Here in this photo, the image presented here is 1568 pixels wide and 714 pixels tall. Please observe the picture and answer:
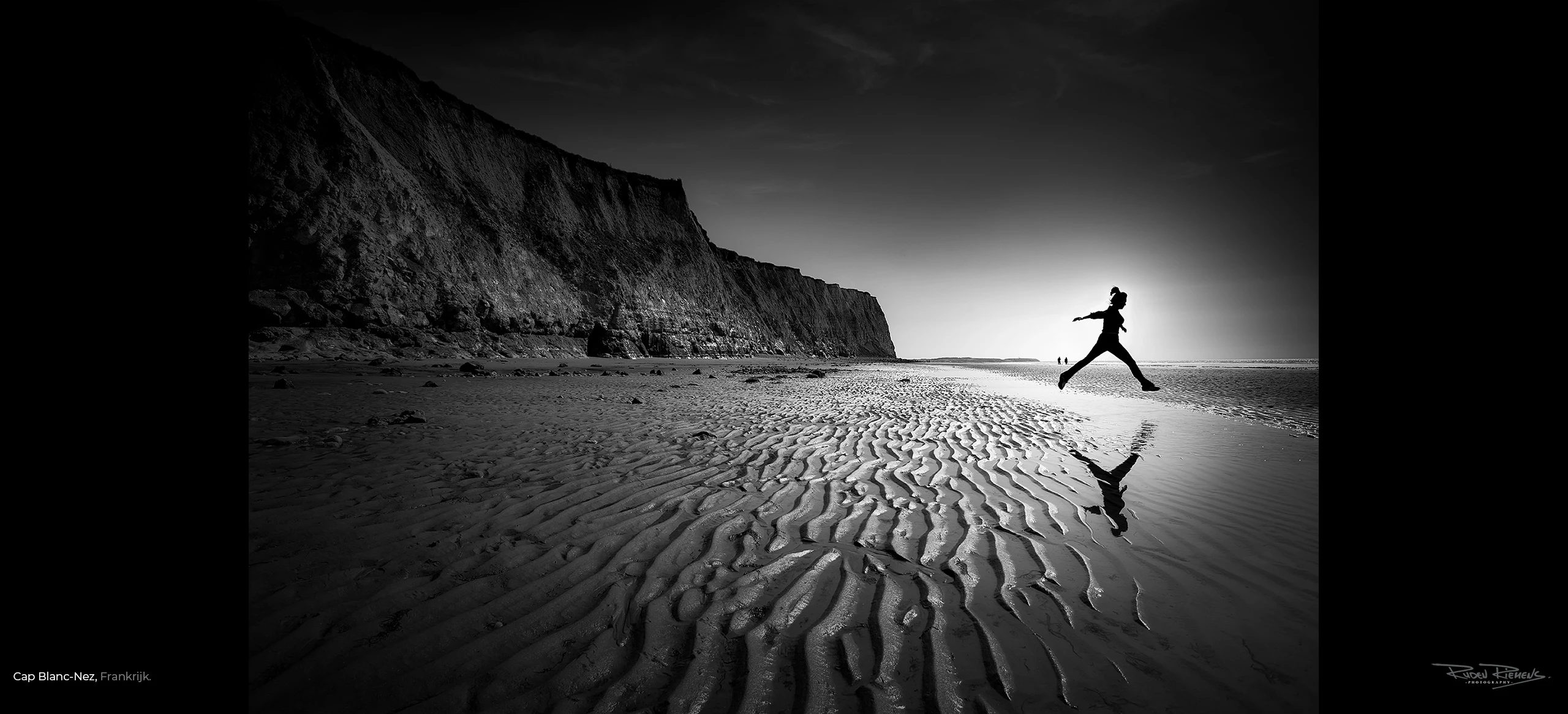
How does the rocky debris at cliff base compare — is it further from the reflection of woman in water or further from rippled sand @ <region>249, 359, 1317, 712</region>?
the reflection of woman in water

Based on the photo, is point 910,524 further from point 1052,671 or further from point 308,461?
point 308,461

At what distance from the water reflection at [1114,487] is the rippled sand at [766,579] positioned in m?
0.05

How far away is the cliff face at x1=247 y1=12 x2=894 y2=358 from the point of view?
72.4 feet

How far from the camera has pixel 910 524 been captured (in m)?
3.53

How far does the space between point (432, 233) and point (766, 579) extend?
3138 centimetres

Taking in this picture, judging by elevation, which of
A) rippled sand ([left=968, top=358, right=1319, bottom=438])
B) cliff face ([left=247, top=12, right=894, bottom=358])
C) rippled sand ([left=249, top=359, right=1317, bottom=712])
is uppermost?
cliff face ([left=247, top=12, right=894, bottom=358])

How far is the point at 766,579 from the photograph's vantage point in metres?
2.66

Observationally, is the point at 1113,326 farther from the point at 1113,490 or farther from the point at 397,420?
the point at 397,420

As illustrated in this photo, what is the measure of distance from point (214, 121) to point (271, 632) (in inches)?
70.8
